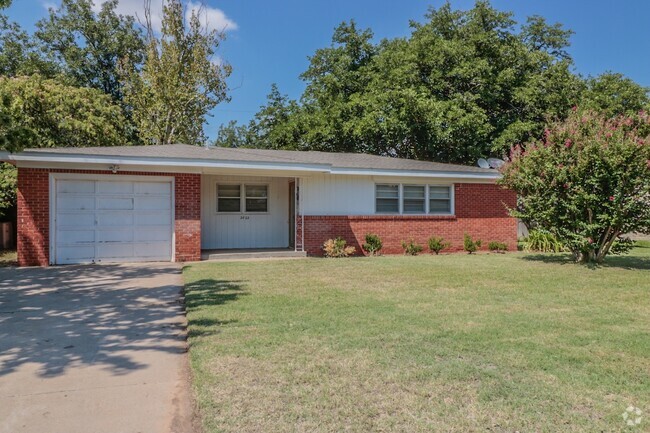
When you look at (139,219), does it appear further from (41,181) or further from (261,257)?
(261,257)

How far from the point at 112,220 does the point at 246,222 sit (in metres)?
4.35

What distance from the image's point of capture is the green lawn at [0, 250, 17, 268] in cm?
1169

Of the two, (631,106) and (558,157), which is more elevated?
(631,106)

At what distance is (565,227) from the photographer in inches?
440

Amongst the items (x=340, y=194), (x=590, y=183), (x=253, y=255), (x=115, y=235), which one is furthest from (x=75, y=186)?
(x=590, y=183)

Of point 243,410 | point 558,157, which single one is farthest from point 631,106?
point 243,410

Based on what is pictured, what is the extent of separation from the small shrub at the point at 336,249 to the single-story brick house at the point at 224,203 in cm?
39

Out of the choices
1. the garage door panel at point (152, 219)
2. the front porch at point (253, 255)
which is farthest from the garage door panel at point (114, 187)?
the front porch at point (253, 255)

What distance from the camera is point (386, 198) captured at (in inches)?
582

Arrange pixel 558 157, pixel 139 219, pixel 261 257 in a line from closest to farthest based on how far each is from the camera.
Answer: pixel 558 157 → pixel 139 219 → pixel 261 257

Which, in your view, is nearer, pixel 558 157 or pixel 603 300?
pixel 603 300

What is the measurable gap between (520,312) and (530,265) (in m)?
5.60

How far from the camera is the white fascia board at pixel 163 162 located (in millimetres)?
10531

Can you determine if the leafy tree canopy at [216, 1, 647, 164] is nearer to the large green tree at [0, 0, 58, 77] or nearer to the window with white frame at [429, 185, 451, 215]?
the window with white frame at [429, 185, 451, 215]
